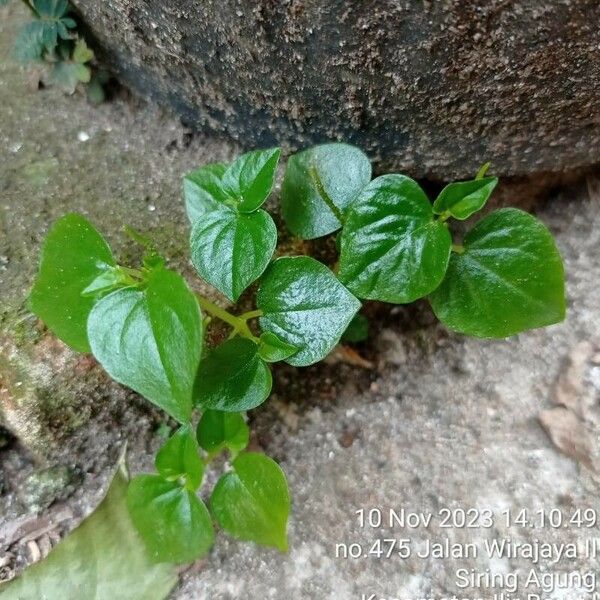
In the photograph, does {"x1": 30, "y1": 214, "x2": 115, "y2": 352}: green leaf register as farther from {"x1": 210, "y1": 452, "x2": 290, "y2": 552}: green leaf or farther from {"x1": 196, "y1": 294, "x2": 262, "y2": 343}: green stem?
{"x1": 210, "y1": 452, "x2": 290, "y2": 552}: green leaf

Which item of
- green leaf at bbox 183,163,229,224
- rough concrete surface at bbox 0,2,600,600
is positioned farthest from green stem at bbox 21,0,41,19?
green leaf at bbox 183,163,229,224

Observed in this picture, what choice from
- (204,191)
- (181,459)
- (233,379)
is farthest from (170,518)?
(204,191)

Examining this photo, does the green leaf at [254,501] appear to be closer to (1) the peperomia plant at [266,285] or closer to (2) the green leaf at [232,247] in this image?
(1) the peperomia plant at [266,285]

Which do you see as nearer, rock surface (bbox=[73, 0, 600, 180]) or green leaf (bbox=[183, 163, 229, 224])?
rock surface (bbox=[73, 0, 600, 180])

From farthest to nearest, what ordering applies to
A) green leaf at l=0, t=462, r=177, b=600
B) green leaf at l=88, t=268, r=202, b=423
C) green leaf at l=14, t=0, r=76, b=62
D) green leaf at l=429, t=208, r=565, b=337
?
green leaf at l=14, t=0, r=76, b=62
green leaf at l=0, t=462, r=177, b=600
green leaf at l=429, t=208, r=565, b=337
green leaf at l=88, t=268, r=202, b=423

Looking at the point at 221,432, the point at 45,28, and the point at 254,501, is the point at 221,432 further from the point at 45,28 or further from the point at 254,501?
the point at 45,28

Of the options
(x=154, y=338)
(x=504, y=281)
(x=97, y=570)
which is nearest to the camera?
(x=154, y=338)
